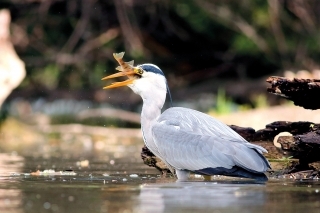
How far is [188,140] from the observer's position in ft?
24.5

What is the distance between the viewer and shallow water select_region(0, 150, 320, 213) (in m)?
5.12

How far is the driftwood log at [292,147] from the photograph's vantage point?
7189 mm

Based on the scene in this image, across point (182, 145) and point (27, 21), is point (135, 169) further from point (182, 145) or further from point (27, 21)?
point (27, 21)

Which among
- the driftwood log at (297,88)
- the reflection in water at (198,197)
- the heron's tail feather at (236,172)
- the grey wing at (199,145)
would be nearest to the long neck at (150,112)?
the grey wing at (199,145)

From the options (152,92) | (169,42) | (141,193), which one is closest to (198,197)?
(141,193)

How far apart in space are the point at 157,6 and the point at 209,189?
14.0 meters

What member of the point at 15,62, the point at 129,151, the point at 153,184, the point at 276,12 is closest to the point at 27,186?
the point at 153,184

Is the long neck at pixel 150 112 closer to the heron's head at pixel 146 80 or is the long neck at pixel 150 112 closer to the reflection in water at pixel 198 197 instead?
the heron's head at pixel 146 80

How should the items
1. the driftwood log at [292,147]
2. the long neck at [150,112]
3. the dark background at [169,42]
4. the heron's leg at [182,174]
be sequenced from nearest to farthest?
the driftwood log at [292,147], the heron's leg at [182,174], the long neck at [150,112], the dark background at [169,42]

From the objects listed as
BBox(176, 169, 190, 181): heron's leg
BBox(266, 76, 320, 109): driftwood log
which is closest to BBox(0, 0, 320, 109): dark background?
BBox(266, 76, 320, 109): driftwood log

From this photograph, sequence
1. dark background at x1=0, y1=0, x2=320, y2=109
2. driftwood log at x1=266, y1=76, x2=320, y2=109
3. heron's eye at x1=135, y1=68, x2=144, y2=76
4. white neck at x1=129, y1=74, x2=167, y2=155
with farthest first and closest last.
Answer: dark background at x1=0, y1=0, x2=320, y2=109, heron's eye at x1=135, y1=68, x2=144, y2=76, white neck at x1=129, y1=74, x2=167, y2=155, driftwood log at x1=266, y1=76, x2=320, y2=109

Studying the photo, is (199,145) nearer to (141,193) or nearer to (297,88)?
(297,88)

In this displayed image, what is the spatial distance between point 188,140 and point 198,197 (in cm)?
181

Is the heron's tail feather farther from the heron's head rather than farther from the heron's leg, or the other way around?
the heron's head
